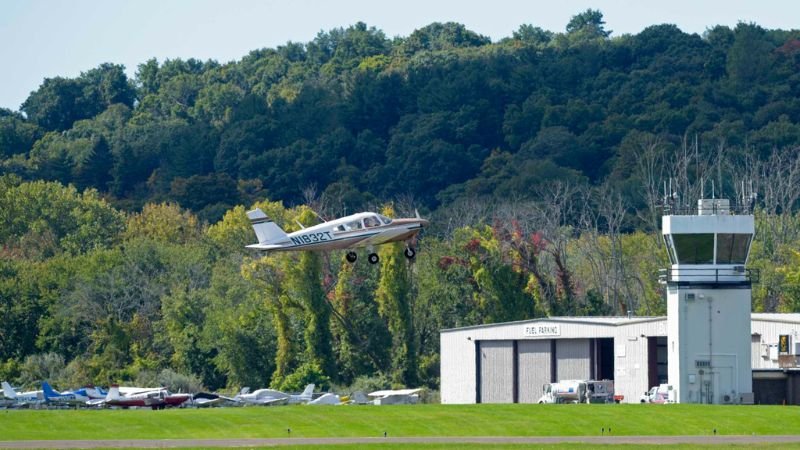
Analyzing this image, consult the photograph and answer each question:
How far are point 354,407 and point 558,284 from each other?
1929 inches

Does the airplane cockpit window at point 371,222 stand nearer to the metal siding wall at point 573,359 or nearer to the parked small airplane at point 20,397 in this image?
the metal siding wall at point 573,359

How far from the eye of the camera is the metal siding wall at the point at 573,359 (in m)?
96.4

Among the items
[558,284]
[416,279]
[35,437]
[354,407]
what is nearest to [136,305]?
[416,279]

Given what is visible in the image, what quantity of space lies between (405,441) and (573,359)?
30.0m

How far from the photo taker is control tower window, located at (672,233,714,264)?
277 ft

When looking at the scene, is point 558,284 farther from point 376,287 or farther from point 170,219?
point 170,219

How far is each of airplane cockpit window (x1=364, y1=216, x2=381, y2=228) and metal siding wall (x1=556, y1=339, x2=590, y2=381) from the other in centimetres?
2469

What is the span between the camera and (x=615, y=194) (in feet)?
606

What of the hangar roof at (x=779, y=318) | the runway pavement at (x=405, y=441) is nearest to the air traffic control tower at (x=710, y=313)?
the hangar roof at (x=779, y=318)

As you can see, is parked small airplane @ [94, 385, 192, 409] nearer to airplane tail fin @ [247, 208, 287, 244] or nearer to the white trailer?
the white trailer

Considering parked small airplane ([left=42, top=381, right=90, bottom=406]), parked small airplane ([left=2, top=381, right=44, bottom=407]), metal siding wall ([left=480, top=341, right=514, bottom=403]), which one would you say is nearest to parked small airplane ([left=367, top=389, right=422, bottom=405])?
metal siding wall ([left=480, top=341, right=514, bottom=403])

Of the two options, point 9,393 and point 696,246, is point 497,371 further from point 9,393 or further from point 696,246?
point 9,393

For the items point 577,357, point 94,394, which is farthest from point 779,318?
point 94,394

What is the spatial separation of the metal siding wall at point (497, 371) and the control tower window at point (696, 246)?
17.5 metres
